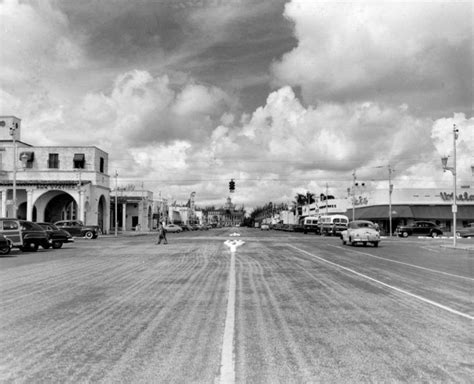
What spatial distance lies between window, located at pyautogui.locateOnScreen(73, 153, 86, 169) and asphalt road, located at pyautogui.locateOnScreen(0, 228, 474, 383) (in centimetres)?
5040

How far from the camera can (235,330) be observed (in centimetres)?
720

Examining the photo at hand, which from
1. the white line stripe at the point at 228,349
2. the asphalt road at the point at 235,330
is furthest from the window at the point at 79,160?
the white line stripe at the point at 228,349

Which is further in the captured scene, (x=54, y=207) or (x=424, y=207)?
(x=424, y=207)

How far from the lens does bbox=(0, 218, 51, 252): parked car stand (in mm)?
24438

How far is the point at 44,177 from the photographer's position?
6078cm

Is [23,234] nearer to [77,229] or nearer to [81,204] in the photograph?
[77,229]

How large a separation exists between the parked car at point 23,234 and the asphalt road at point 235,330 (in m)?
12.3

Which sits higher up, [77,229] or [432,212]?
[432,212]

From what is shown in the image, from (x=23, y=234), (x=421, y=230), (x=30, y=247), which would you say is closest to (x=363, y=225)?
(x=30, y=247)

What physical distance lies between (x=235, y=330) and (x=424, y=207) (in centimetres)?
6386

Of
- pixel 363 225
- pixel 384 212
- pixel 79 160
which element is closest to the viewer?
pixel 363 225

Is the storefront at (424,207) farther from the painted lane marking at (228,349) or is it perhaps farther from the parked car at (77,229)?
the painted lane marking at (228,349)

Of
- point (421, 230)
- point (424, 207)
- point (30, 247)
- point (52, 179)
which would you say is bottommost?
point (421, 230)

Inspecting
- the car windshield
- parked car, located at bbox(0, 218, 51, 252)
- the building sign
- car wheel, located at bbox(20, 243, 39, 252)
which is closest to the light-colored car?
the car windshield
